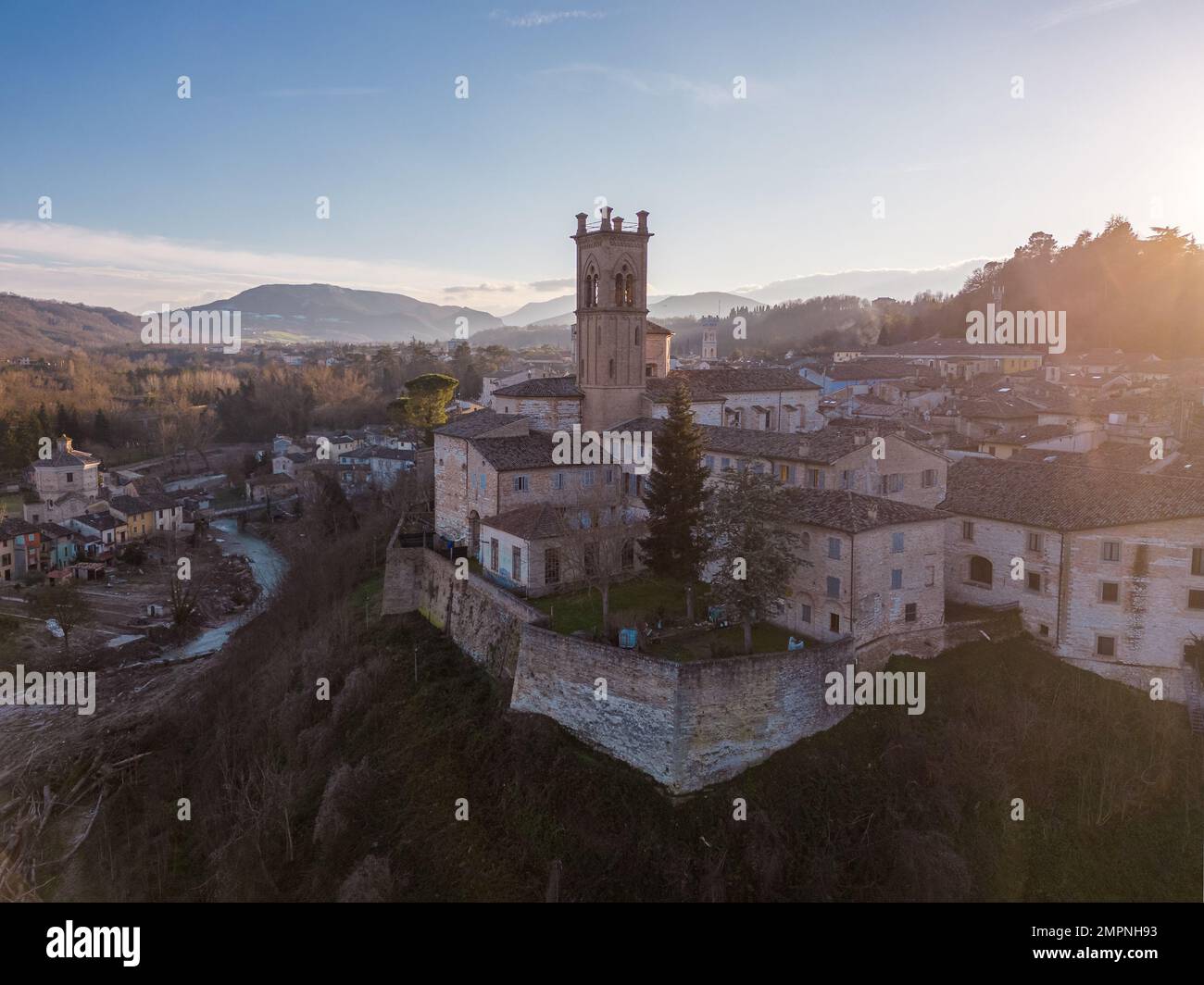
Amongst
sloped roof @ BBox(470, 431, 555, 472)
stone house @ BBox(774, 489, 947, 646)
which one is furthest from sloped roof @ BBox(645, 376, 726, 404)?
stone house @ BBox(774, 489, 947, 646)

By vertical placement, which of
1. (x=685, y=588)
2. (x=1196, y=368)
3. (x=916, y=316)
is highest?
(x=916, y=316)

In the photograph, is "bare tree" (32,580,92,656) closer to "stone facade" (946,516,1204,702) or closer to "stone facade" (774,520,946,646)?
"stone facade" (774,520,946,646)

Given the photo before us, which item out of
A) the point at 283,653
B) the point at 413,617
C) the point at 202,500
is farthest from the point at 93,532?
the point at 413,617

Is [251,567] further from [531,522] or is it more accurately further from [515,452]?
[531,522]

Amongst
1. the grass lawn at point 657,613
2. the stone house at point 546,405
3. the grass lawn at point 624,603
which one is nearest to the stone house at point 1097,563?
the grass lawn at point 657,613

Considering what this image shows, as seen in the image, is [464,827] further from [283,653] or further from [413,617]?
[283,653]

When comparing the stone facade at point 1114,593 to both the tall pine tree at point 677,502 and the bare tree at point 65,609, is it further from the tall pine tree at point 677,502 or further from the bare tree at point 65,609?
the bare tree at point 65,609
